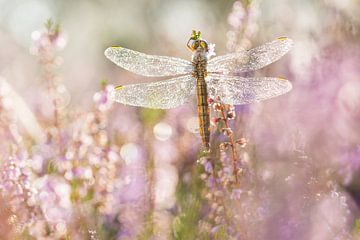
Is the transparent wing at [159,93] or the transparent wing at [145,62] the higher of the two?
the transparent wing at [145,62]

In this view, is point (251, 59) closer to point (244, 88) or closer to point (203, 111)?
point (244, 88)

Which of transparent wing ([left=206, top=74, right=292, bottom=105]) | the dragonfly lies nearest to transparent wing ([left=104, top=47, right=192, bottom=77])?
the dragonfly

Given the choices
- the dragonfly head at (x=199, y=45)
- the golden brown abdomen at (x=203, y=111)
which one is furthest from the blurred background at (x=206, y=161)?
the dragonfly head at (x=199, y=45)

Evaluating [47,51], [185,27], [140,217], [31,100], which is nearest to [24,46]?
[185,27]

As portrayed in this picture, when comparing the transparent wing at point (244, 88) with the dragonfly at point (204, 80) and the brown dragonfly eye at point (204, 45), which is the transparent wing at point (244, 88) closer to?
the dragonfly at point (204, 80)

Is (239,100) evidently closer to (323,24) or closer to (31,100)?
(323,24)

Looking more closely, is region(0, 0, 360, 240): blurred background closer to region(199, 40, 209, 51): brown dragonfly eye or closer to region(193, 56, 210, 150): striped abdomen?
region(193, 56, 210, 150): striped abdomen

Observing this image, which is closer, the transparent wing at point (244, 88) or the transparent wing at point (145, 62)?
the transparent wing at point (244, 88)
